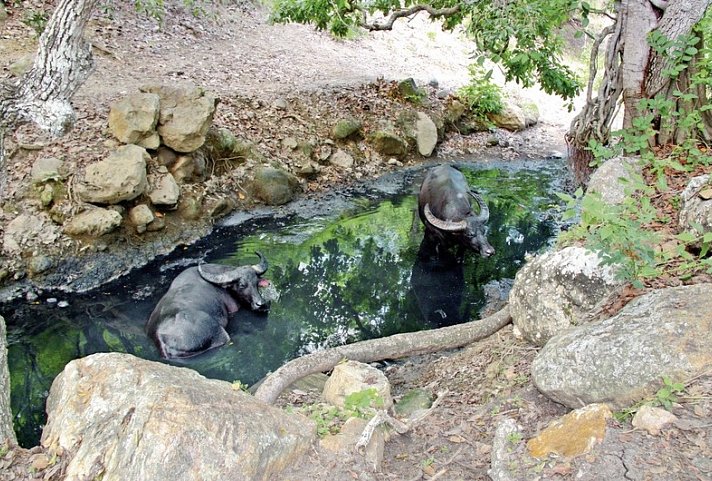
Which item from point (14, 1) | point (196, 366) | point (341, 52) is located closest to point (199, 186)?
point (196, 366)

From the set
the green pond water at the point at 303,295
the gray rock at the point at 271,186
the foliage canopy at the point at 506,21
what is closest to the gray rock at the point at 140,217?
the green pond water at the point at 303,295

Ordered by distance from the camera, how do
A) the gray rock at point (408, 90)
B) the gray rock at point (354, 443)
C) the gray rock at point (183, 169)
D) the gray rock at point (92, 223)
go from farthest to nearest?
the gray rock at point (408, 90)
the gray rock at point (183, 169)
the gray rock at point (92, 223)
the gray rock at point (354, 443)

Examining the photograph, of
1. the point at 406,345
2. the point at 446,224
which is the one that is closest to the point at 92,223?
the point at 406,345

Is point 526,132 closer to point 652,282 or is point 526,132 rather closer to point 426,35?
point 426,35

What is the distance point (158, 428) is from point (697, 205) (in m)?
3.65

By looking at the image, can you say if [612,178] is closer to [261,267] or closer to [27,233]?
[261,267]

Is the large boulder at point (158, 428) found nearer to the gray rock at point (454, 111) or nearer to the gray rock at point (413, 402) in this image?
the gray rock at point (413, 402)

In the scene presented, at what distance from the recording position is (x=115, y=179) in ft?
23.7

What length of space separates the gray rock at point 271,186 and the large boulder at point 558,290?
548 cm

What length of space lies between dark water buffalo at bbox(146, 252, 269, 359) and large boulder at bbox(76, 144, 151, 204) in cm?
153

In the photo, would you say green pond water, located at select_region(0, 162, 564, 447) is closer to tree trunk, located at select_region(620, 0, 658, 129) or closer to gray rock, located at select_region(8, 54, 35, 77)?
tree trunk, located at select_region(620, 0, 658, 129)

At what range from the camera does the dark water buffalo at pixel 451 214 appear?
7.66 metres

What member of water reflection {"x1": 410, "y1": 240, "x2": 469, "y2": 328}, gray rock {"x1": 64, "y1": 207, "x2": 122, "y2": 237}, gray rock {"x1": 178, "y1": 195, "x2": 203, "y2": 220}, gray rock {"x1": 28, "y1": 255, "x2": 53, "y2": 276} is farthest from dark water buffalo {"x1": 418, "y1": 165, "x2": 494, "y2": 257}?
gray rock {"x1": 28, "y1": 255, "x2": 53, "y2": 276}

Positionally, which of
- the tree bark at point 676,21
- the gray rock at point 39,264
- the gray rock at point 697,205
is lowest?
the gray rock at point 39,264
